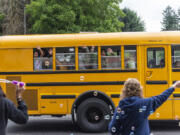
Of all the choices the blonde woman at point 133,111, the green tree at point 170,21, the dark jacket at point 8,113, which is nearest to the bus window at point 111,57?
the blonde woman at point 133,111

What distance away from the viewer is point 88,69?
9.03 meters

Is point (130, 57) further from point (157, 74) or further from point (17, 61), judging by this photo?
point (17, 61)

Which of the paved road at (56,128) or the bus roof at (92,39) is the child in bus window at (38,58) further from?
the paved road at (56,128)

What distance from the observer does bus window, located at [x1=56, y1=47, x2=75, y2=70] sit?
9117 millimetres

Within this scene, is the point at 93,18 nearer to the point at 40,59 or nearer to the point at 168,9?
the point at 40,59

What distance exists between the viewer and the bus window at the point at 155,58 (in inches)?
351

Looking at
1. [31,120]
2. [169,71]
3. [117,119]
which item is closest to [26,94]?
[31,120]

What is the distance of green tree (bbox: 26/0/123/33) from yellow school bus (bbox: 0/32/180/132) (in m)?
13.8

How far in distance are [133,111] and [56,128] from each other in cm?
638

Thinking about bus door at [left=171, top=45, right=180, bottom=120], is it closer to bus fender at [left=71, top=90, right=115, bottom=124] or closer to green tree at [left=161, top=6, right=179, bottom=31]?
bus fender at [left=71, top=90, right=115, bottom=124]

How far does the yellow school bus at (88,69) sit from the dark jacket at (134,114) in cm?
484

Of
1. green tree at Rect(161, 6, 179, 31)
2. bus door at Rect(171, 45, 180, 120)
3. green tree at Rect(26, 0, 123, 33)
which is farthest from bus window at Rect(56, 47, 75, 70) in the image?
green tree at Rect(161, 6, 179, 31)

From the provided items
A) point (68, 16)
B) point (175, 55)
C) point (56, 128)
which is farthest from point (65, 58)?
point (68, 16)

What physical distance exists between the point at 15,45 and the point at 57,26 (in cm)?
1467
